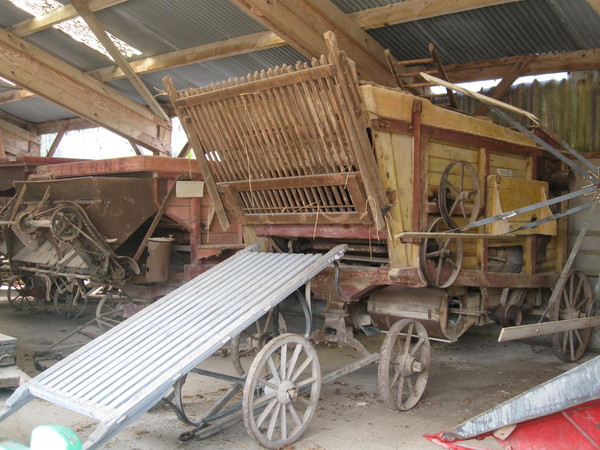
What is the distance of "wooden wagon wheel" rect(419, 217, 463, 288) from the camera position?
191 inches

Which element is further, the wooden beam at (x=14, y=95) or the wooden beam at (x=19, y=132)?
the wooden beam at (x=19, y=132)

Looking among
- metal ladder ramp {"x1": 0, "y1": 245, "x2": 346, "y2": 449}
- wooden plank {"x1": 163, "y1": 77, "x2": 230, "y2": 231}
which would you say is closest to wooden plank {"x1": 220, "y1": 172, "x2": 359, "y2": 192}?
wooden plank {"x1": 163, "y1": 77, "x2": 230, "y2": 231}

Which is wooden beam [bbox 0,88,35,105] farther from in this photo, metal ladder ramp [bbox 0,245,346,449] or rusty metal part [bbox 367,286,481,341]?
rusty metal part [bbox 367,286,481,341]

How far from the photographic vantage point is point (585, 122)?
7.29 m

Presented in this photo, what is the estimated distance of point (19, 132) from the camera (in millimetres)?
16062

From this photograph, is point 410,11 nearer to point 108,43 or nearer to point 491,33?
point 491,33

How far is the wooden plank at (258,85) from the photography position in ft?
14.1

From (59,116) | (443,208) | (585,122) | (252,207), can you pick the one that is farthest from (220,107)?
(59,116)

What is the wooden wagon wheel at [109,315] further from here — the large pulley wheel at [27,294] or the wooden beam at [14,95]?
the wooden beam at [14,95]

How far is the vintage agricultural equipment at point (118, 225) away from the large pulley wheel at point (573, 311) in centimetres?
394

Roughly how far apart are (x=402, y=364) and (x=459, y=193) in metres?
1.62

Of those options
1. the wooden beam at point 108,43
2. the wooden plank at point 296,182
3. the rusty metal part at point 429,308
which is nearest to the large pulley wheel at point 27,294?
the wooden beam at point 108,43

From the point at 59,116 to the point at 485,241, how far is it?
12.9 metres

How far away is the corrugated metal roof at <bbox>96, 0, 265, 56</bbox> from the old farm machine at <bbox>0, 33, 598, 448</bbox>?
3.14 m
